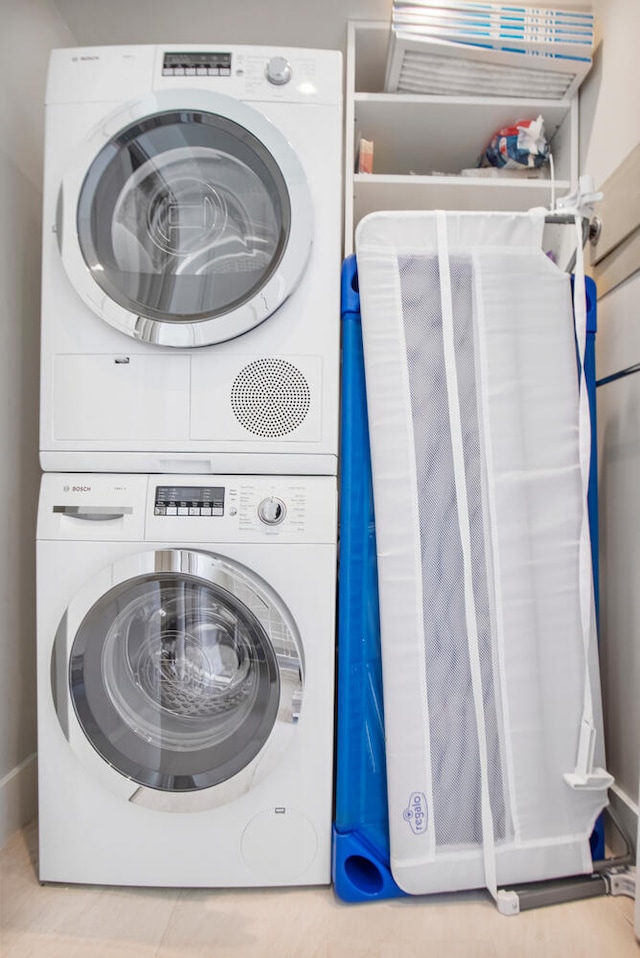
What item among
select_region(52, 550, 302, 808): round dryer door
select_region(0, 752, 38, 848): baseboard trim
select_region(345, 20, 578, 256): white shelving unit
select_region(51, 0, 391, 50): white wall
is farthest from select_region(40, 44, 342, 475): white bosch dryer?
select_region(0, 752, 38, 848): baseboard trim

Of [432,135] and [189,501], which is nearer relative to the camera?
[189,501]

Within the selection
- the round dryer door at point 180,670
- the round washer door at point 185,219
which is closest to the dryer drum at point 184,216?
the round washer door at point 185,219

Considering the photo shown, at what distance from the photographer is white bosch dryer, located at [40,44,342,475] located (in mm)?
1342

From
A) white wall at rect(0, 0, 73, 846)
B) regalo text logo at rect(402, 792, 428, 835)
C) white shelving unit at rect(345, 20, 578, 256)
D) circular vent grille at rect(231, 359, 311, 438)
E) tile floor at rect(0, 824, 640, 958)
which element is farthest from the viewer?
white shelving unit at rect(345, 20, 578, 256)

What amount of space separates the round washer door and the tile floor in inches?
42.5

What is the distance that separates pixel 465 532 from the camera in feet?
4.20

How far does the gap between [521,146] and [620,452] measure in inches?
34.7

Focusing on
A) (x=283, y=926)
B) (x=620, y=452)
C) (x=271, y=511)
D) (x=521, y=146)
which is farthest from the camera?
(x=521, y=146)

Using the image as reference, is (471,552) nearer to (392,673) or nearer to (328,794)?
(392,673)

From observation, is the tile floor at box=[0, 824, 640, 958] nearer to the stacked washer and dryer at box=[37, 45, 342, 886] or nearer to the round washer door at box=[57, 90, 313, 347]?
the stacked washer and dryer at box=[37, 45, 342, 886]

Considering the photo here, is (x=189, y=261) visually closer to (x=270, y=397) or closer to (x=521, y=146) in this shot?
(x=270, y=397)

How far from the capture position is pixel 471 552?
1.29m

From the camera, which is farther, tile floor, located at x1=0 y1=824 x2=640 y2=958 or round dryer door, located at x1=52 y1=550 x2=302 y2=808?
round dryer door, located at x1=52 y1=550 x2=302 y2=808

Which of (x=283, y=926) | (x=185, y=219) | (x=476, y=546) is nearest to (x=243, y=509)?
(x=476, y=546)
